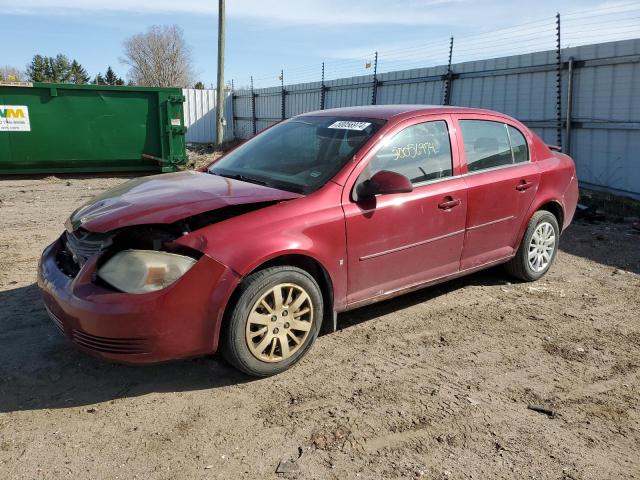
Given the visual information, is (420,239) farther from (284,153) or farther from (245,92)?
(245,92)

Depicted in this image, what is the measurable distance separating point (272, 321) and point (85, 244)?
1.23 meters

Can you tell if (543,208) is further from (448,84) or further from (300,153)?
(448,84)

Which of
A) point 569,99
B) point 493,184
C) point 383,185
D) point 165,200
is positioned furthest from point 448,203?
point 569,99

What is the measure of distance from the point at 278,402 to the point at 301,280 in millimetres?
740

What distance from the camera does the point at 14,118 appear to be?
38.5 feet

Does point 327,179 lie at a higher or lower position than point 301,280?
higher

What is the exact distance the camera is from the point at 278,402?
324 centimetres

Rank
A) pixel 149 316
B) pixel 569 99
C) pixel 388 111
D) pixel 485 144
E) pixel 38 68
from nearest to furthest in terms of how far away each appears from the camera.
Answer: pixel 149 316
pixel 388 111
pixel 485 144
pixel 569 99
pixel 38 68

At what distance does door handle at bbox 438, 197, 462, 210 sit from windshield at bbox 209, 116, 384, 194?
764 millimetres

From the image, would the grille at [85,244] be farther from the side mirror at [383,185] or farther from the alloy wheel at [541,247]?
the alloy wheel at [541,247]

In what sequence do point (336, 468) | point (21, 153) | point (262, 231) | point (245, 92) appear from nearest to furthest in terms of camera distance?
point (336, 468) < point (262, 231) < point (21, 153) < point (245, 92)

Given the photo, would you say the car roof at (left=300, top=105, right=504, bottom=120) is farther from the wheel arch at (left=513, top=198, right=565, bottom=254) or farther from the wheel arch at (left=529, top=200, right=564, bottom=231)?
the wheel arch at (left=529, top=200, right=564, bottom=231)

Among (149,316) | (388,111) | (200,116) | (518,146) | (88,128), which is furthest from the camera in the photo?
(200,116)

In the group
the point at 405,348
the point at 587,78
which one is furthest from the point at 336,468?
the point at 587,78
